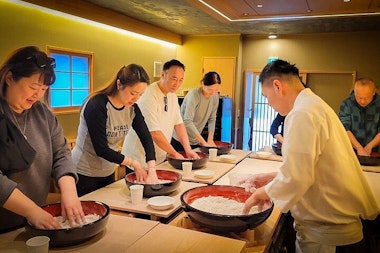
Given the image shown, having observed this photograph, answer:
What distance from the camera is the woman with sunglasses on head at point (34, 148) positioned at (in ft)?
4.00

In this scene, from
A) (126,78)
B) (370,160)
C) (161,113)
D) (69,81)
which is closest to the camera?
(126,78)

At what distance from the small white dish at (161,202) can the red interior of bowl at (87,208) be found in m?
0.28

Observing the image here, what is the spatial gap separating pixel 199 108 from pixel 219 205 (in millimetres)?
2103

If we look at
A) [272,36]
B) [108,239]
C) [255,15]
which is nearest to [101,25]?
[255,15]

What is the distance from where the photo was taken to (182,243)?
1290mm

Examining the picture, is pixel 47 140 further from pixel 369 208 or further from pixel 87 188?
pixel 369 208

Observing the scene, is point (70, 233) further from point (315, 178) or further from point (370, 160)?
point (370, 160)

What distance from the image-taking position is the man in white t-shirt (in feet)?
8.24

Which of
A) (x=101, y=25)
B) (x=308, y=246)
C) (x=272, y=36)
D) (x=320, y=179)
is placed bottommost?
(x=308, y=246)

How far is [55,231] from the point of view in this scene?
118cm

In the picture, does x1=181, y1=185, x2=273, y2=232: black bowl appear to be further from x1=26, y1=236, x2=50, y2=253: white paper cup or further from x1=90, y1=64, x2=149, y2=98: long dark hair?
x1=90, y1=64, x2=149, y2=98: long dark hair

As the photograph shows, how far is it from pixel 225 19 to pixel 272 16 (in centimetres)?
64

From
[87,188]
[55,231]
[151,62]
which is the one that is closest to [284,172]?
[55,231]

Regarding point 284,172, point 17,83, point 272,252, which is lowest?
point 272,252
